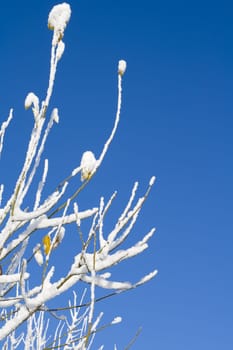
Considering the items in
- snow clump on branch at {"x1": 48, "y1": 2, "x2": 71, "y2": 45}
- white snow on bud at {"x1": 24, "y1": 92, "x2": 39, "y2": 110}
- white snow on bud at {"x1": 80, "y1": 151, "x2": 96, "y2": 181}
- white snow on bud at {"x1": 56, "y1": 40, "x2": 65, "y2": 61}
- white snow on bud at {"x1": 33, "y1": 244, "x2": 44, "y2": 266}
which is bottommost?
white snow on bud at {"x1": 33, "y1": 244, "x2": 44, "y2": 266}

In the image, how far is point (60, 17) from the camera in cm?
187

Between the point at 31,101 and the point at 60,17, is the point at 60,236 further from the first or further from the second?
the point at 60,17

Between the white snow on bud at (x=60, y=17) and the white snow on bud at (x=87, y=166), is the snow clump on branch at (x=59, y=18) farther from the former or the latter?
the white snow on bud at (x=87, y=166)

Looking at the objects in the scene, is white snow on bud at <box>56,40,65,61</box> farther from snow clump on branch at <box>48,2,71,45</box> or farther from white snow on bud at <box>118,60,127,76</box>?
white snow on bud at <box>118,60,127,76</box>

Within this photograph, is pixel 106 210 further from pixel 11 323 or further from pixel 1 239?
pixel 11 323

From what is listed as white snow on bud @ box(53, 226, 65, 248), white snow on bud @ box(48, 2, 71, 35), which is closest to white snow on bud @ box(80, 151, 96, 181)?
white snow on bud @ box(53, 226, 65, 248)

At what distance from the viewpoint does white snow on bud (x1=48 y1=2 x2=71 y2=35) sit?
1.87 meters

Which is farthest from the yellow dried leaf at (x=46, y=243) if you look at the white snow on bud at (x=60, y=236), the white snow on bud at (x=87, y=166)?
the white snow on bud at (x=87, y=166)

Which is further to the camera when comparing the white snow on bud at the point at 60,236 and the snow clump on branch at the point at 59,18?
the white snow on bud at the point at 60,236

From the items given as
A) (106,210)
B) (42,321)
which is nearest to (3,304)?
(106,210)

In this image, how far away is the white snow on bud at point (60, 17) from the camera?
1868mm

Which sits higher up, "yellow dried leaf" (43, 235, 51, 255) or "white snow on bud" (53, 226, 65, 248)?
"white snow on bud" (53, 226, 65, 248)

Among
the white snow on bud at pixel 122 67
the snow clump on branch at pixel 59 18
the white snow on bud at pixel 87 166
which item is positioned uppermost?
the white snow on bud at pixel 122 67

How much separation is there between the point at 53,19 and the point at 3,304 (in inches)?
45.2
